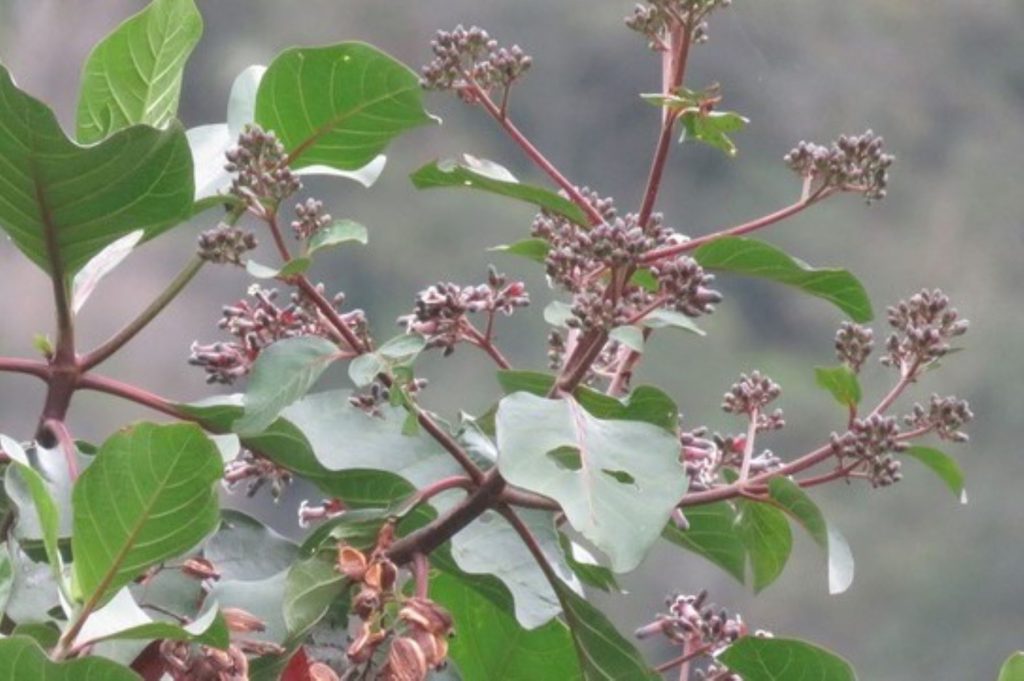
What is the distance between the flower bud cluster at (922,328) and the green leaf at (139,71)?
39 centimetres

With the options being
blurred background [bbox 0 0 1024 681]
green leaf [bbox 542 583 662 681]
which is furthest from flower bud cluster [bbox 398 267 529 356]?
blurred background [bbox 0 0 1024 681]

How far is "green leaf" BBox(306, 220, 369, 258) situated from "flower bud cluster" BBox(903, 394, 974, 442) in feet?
0.87

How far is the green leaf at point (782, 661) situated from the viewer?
2.79 ft

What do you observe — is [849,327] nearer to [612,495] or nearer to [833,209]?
[612,495]

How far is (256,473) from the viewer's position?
954mm

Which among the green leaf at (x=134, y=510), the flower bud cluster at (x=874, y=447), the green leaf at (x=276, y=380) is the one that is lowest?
the green leaf at (x=134, y=510)

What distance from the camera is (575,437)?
83cm

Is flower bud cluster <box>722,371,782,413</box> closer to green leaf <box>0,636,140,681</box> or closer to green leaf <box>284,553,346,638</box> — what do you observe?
green leaf <box>284,553,346,638</box>

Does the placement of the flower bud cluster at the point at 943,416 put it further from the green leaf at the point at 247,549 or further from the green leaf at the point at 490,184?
the green leaf at the point at 247,549

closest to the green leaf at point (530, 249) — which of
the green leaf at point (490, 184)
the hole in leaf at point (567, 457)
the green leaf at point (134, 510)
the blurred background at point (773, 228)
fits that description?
the green leaf at point (490, 184)

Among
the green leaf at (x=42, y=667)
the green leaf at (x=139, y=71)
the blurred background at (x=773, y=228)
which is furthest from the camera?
the blurred background at (x=773, y=228)

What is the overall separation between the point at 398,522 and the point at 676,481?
0.13 m

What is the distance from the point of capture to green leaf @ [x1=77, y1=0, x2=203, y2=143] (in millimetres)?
1057

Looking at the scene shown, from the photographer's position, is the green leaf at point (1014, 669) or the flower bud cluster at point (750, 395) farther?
the flower bud cluster at point (750, 395)
